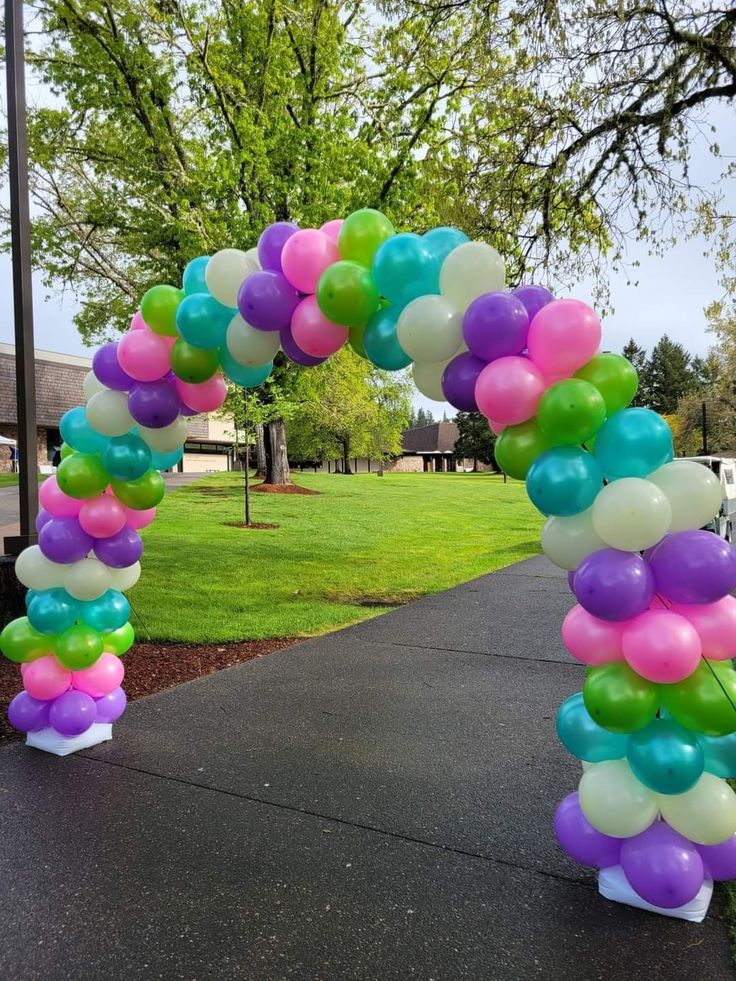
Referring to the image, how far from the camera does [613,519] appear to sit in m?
2.55

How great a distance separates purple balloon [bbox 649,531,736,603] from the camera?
2508 millimetres

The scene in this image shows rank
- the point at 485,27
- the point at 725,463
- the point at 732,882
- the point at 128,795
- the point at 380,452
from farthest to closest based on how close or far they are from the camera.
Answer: the point at 380,452, the point at 725,463, the point at 485,27, the point at 128,795, the point at 732,882

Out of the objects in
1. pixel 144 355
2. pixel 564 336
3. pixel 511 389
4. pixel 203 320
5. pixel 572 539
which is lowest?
pixel 572 539

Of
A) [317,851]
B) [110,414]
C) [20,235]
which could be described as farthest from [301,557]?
[317,851]

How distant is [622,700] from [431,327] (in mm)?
1684

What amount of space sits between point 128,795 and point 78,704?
0.76 metres

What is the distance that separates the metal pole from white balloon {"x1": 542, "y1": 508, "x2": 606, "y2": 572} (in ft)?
15.5

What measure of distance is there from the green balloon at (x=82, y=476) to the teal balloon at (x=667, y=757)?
3111mm

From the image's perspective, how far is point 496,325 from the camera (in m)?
2.80

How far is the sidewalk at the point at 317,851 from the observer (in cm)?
249

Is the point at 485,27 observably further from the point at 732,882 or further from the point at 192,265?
the point at 732,882

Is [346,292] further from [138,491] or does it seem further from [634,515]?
[138,491]

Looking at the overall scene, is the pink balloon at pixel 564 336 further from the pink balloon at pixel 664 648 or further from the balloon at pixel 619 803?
the balloon at pixel 619 803

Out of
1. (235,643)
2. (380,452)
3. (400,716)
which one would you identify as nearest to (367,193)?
(235,643)
